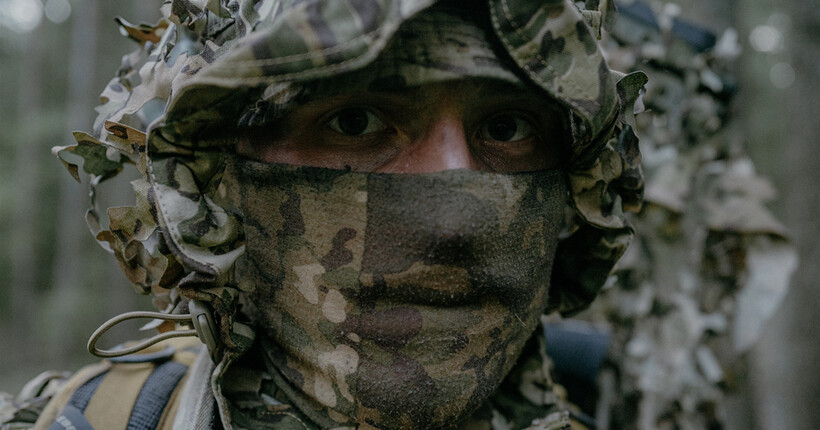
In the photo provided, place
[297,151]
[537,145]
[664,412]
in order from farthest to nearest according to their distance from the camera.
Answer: [664,412] → [537,145] → [297,151]

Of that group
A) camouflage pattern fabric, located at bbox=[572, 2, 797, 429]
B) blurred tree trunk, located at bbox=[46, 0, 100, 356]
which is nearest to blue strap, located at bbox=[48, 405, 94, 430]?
camouflage pattern fabric, located at bbox=[572, 2, 797, 429]

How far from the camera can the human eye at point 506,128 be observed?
4.79 ft

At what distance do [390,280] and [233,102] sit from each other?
515mm

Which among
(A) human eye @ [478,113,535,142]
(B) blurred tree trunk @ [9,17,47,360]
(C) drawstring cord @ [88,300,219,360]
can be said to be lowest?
(B) blurred tree trunk @ [9,17,47,360]

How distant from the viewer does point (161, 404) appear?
1.59m

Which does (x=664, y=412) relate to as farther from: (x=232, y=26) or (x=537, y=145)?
(x=232, y=26)

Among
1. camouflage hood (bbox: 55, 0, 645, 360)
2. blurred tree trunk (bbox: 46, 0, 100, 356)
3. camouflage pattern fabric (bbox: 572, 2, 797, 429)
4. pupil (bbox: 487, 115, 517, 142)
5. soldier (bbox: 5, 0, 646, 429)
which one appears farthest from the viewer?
blurred tree trunk (bbox: 46, 0, 100, 356)

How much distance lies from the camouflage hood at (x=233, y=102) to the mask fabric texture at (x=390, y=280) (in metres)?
0.14

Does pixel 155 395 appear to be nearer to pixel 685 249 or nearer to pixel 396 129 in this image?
pixel 396 129

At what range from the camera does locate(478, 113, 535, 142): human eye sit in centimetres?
146

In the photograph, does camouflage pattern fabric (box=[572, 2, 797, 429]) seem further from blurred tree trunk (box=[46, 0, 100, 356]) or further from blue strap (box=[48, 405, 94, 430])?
blurred tree trunk (box=[46, 0, 100, 356])

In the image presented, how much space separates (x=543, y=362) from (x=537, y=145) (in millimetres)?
673

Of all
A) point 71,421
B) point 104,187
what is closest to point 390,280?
point 71,421

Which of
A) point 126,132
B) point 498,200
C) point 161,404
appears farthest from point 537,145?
point 161,404
